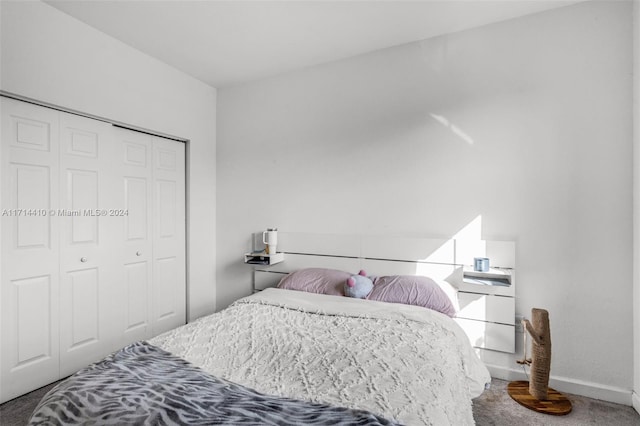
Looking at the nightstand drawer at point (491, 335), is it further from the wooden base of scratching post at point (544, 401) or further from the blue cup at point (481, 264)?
the blue cup at point (481, 264)

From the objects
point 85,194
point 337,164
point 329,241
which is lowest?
point 329,241

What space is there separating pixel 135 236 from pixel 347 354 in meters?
2.36

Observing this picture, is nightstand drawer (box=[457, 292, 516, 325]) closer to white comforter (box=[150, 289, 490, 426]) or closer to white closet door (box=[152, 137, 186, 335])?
white comforter (box=[150, 289, 490, 426])

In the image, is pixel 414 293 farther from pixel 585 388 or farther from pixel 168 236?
pixel 168 236

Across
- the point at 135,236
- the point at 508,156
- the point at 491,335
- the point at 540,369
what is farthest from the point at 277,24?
the point at 540,369

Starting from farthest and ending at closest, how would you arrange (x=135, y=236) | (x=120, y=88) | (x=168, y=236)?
(x=168, y=236) < (x=135, y=236) < (x=120, y=88)

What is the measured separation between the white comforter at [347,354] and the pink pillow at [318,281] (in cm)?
31

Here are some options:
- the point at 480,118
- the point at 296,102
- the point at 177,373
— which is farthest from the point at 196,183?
the point at 480,118

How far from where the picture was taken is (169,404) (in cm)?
116

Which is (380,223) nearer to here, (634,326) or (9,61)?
(634,326)

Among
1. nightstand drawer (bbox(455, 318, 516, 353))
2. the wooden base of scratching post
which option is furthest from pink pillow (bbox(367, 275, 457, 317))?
the wooden base of scratching post

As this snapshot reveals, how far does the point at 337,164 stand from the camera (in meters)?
3.16

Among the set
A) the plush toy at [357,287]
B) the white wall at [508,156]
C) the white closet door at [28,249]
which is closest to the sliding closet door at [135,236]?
the white closet door at [28,249]

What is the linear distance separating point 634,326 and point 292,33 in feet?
10.6
